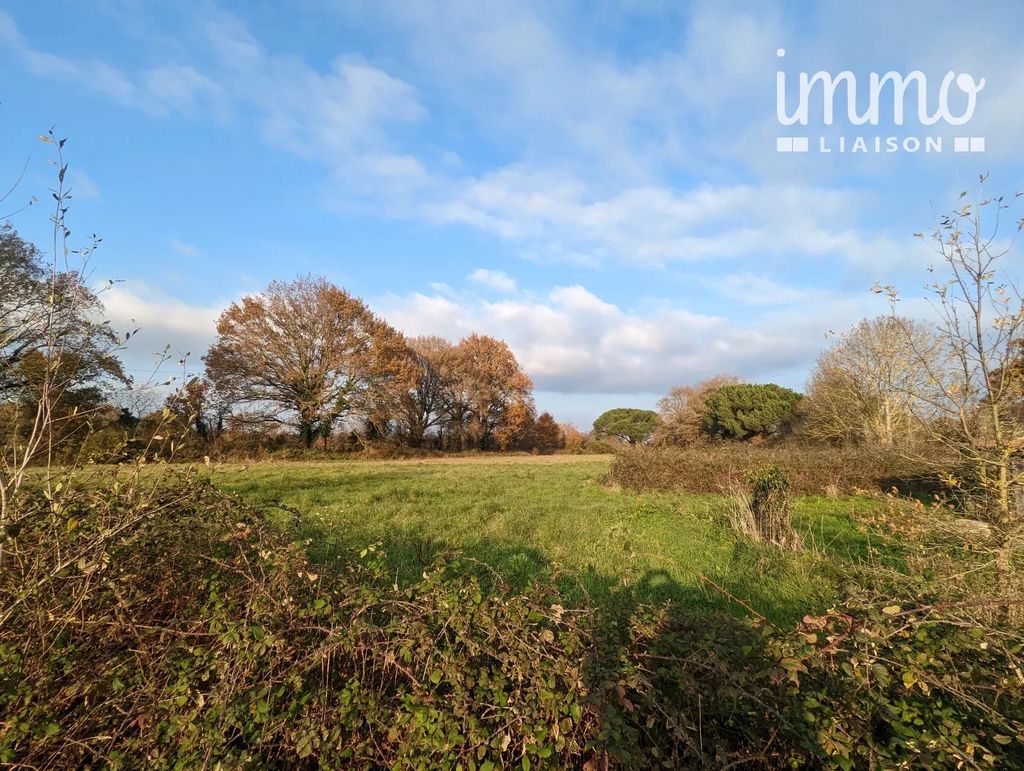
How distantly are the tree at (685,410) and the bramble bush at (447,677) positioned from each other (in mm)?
43875

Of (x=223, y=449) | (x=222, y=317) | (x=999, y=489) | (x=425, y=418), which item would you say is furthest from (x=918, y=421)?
(x=425, y=418)

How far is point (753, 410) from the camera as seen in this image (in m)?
40.2

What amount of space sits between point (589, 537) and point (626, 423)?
58.6 m

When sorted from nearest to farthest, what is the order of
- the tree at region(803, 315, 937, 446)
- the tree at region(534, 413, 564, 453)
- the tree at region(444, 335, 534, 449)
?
1. the tree at region(803, 315, 937, 446)
2. the tree at region(444, 335, 534, 449)
3. the tree at region(534, 413, 564, 453)

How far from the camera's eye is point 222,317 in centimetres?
2861

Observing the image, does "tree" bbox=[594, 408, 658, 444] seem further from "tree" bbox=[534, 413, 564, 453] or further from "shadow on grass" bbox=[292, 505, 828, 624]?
"shadow on grass" bbox=[292, 505, 828, 624]

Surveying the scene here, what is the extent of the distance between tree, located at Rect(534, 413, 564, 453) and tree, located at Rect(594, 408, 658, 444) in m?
11.7

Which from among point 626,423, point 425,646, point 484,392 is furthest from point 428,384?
point 425,646

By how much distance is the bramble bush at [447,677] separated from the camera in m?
1.87

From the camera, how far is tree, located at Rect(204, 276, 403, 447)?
27.9 meters

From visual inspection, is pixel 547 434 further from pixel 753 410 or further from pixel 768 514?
pixel 768 514

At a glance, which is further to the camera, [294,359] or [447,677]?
[294,359]

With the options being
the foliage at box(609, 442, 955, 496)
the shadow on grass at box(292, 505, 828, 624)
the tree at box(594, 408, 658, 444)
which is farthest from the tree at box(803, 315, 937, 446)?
the tree at box(594, 408, 658, 444)

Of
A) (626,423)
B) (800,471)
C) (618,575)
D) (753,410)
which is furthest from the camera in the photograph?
(626,423)
